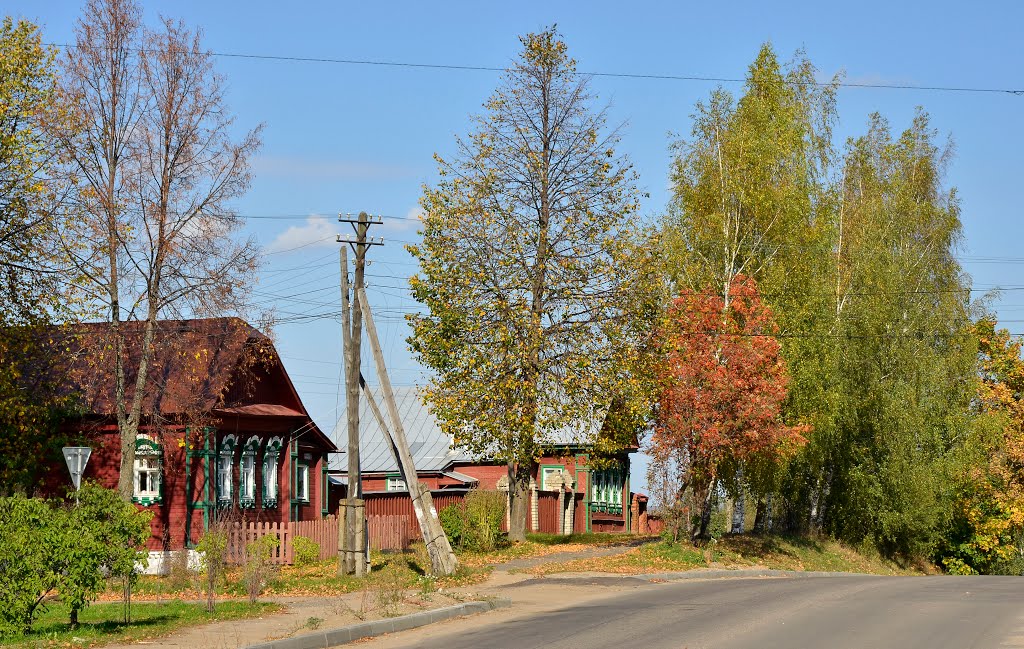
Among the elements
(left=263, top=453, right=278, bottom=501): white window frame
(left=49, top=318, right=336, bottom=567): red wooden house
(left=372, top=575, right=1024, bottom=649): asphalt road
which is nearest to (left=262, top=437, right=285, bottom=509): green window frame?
(left=263, top=453, right=278, bottom=501): white window frame

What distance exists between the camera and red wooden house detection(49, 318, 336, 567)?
93.2ft

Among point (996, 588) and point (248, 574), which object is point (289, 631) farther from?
point (996, 588)

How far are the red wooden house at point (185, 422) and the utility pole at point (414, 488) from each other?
5414 mm

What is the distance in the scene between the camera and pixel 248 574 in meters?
19.5

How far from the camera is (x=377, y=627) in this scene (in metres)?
15.9

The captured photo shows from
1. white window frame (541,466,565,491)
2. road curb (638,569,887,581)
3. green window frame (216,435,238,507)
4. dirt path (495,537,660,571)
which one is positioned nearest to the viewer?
road curb (638,569,887,581)

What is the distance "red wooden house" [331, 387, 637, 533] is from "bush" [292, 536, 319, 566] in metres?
19.6

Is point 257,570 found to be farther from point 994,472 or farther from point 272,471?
point 994,472

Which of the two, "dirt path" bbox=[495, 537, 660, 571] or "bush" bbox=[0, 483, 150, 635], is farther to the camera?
"dirt path" bbox=[495, 537, 660, 571]

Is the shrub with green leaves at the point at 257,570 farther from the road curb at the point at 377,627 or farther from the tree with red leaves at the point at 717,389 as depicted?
the tree with red leaves at the point at 717,389

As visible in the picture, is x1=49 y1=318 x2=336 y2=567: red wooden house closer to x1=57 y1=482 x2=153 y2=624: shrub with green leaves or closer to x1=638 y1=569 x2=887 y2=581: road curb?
x1=638 y1=569 x2=887 y2=581: road curb

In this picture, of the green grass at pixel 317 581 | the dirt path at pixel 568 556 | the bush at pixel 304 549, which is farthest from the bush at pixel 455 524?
the bush at pixel 304 549

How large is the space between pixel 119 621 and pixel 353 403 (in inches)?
354

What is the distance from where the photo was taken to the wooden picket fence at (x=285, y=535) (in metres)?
26.0
